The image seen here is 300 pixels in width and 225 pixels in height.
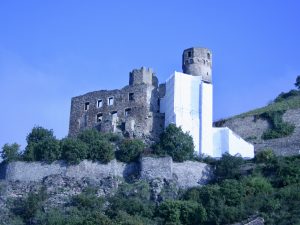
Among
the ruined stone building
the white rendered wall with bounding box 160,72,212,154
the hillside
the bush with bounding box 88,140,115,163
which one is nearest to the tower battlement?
the ruined stone building

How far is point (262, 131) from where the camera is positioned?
201 ft

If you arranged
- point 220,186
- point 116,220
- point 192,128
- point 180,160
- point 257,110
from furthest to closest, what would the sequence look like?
point 257,110 < point 192,128 < point 180,160 < point 220,186 < point 116,220

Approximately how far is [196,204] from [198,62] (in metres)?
15.0

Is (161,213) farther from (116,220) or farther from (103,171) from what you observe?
(103,171)

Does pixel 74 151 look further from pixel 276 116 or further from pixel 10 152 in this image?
pixel 276 116

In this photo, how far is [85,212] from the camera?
48.9m

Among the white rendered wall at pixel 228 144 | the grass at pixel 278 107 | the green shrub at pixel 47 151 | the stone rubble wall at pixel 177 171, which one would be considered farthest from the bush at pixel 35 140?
the grass at pixel 278 107

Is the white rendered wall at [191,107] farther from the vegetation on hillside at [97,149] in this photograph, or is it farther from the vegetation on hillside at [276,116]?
the vegetation on hillside at [276,116]

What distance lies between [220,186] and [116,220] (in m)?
7.54

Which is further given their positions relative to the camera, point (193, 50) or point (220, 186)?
point (193, 50)

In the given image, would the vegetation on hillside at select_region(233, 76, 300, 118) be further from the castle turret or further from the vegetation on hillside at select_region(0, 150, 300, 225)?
the vegetation on hillside at select_region(0, 150, 300, 225)

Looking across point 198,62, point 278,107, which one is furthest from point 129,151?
point 278,107

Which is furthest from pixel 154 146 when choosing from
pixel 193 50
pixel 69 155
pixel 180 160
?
pixel 193 50

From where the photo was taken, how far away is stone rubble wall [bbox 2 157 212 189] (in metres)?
53.1
